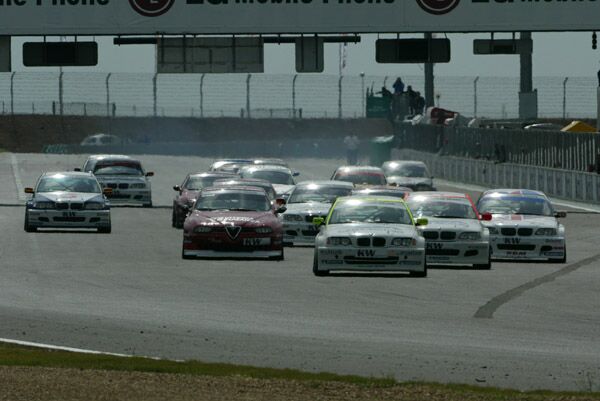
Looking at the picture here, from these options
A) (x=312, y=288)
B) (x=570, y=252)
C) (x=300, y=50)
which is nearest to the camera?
(x=312, y=288)

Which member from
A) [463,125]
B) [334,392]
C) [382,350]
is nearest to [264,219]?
[382,350]

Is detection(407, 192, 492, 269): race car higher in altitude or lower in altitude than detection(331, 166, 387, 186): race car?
lower

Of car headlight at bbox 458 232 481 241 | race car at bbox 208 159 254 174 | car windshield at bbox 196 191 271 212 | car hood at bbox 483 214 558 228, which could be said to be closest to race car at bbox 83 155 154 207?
race car at bbox 208 159 254 174

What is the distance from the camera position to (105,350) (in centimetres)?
1606

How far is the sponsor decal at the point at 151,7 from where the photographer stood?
149 feet

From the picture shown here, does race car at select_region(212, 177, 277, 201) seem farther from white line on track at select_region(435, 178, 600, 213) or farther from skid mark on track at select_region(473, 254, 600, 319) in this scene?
white line on track at select_region(435, 178, 600, 213)

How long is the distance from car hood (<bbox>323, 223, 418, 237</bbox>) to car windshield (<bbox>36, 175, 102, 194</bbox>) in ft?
39.2

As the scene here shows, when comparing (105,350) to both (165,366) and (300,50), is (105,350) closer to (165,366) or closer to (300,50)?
(165,366)

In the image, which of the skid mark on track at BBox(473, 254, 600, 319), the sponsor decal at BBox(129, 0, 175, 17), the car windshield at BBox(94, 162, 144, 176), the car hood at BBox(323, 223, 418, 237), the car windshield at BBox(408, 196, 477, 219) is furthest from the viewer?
the car windshield at BBox(94, 162, 144, 176)

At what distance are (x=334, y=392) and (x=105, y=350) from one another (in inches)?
134

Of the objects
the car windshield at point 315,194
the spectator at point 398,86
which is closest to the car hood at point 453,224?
the car windshield at point 315,194

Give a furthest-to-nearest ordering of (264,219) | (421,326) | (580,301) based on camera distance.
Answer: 1. (264,219)
2. (580,301)
3. (421,326)

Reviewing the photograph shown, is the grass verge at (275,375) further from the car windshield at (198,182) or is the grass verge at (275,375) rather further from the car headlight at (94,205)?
the car windshield at (198,182)

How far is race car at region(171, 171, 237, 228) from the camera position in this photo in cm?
3744
